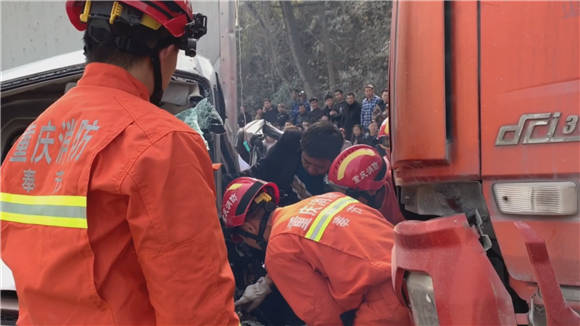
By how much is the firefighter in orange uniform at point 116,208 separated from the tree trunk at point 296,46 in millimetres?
5564

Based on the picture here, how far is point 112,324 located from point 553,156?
1090 mm

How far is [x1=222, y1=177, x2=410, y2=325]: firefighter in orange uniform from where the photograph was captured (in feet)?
8.68

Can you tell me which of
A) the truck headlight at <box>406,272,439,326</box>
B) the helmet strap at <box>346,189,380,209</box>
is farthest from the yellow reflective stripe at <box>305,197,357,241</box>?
the truck headlight at <box>406,272,439,326</box>

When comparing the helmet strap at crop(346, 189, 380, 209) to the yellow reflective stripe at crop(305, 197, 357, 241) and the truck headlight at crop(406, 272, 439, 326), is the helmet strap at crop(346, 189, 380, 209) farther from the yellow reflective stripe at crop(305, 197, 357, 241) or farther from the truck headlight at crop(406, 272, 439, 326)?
the truck headlight at crop(406, 272, 439, 326)

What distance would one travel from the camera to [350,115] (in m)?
7.33

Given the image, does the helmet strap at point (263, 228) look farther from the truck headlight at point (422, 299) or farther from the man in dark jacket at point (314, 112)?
the man in dark jacket at point (314, 112)

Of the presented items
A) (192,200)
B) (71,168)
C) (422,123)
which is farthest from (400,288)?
(71,168)

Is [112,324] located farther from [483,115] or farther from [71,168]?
[483,115]

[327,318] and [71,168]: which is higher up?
[71,168]

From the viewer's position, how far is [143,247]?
1.19 m

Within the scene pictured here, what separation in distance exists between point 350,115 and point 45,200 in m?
6.24

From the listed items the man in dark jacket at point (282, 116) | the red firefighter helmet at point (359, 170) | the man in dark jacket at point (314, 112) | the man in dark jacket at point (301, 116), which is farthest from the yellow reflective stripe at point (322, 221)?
the man in dark jacket at point (301, 116)

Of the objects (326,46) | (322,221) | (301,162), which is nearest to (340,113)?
(326,46)

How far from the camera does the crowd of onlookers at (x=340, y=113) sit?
22.2ft
